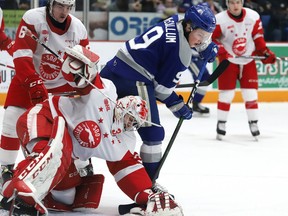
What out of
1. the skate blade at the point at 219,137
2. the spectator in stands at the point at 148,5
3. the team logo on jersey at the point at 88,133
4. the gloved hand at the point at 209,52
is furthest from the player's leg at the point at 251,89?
the team logo on jersey at the point at 88,133

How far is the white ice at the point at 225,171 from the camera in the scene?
3.93 meters

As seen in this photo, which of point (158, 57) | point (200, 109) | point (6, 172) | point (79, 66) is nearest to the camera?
point (79, 66)

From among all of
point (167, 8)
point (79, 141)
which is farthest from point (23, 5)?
point (79, 141)

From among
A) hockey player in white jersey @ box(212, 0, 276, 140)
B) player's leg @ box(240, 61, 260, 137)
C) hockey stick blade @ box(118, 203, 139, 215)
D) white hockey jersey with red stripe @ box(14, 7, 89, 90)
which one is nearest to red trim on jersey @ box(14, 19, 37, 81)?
white hockey jersey with red stripe @ box(14, 7, 89, 90)

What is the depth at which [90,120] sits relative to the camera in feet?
11.2

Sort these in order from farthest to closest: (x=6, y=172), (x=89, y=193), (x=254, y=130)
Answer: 1. (x=254, y=130)
2. (x=6, y=172)
3. (x=89, y=193)

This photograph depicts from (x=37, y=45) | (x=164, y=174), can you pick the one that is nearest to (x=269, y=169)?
(x=164, y=174)

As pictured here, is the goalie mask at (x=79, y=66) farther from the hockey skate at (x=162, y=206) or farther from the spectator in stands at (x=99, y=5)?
the spectator in stands at (x=99, y=5)

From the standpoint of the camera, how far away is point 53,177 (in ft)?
10.8

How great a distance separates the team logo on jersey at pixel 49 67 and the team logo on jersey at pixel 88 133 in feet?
2.67

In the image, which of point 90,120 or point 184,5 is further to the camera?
point 184,5

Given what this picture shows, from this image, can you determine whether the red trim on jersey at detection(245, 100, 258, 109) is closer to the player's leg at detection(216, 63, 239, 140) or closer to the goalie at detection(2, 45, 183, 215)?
the player's leg at detection(216, 63, 239, 140)

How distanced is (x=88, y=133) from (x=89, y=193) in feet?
1.38

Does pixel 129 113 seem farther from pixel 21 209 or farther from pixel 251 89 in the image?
pixel 251 89
